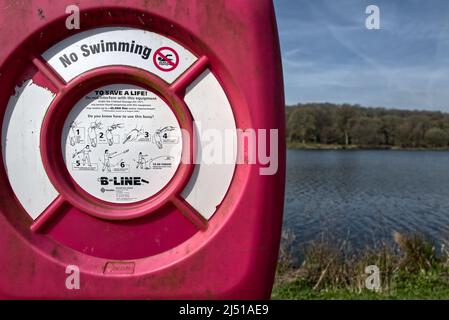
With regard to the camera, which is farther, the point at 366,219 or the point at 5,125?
the point at 366,219

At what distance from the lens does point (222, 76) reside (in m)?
1.47

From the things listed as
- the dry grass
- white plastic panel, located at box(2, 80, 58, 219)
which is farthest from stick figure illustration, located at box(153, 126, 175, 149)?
the dry grass

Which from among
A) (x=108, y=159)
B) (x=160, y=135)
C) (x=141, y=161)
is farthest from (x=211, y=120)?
(x=108, y=159)

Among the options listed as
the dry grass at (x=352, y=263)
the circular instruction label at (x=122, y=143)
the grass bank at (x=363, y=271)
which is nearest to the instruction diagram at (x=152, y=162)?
the circular instruction label at (x=122, y=143)

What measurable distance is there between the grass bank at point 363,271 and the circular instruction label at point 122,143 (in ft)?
9.54

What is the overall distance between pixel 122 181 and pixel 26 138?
0.36 metres

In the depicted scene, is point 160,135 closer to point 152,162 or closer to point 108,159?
point 152,162

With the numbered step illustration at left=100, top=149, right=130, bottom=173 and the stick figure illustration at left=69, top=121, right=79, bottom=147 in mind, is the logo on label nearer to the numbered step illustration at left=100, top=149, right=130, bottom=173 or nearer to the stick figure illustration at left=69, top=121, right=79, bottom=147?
the numbered step illustration at left=100, top=149, right=130, bottom=173

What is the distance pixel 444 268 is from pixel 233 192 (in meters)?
4.48

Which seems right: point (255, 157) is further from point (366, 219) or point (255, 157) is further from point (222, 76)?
point (366, 219)

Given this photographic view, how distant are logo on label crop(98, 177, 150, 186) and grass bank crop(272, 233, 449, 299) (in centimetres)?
290

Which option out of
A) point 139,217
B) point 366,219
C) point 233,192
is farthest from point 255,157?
point 366,219

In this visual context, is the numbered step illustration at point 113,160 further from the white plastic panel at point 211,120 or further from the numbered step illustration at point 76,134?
the white plastic panel at point 211,120

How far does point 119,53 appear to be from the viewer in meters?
1.48
